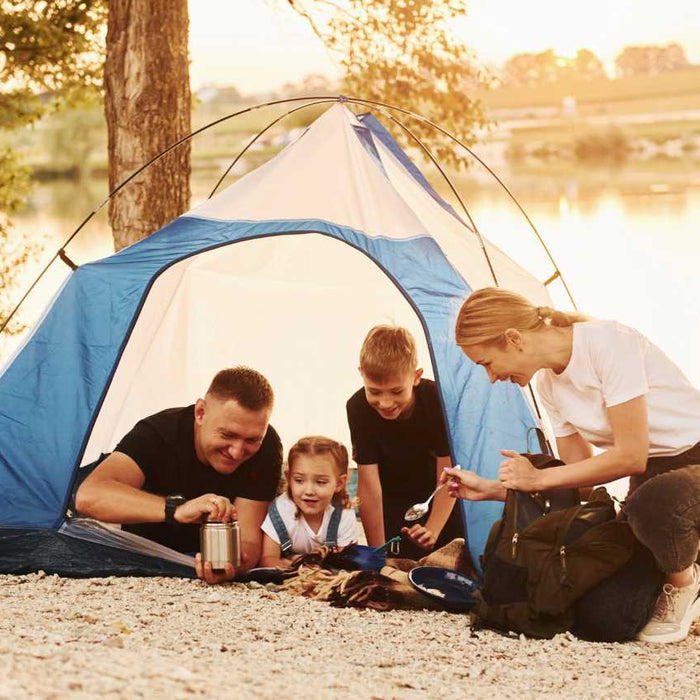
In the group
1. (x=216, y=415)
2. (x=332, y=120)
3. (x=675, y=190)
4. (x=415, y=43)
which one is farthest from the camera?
(x=675, y=190)

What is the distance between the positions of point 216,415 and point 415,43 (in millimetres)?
4472

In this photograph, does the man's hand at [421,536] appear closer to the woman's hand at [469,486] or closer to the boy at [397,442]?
the boy at [397,442]

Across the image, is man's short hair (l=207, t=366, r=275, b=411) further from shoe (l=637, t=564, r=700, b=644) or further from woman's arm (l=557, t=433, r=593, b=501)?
shoe (l=637, t=564, r=700, b=644)

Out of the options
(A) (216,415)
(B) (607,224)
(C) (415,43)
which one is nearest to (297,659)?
(A) (216,415)

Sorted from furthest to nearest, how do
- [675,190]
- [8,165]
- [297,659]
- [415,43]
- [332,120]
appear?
[675,190], [8,165], [415,43], [332,120], [297,659]

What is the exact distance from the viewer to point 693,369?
14.1 meters

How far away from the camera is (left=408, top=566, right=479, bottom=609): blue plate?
3.72 metres

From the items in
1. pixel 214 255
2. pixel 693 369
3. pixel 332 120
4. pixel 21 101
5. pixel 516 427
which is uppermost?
pixel 21 101

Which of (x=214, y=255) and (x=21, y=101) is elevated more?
(x=21, y=101)

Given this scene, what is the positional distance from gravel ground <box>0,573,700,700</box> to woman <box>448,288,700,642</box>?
1.10ft

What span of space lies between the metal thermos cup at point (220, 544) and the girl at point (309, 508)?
0.99ft

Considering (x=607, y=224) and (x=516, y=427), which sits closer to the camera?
(x=516, y=427)

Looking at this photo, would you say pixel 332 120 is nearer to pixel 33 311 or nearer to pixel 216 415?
pixel 216 415

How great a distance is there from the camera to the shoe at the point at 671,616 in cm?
342
